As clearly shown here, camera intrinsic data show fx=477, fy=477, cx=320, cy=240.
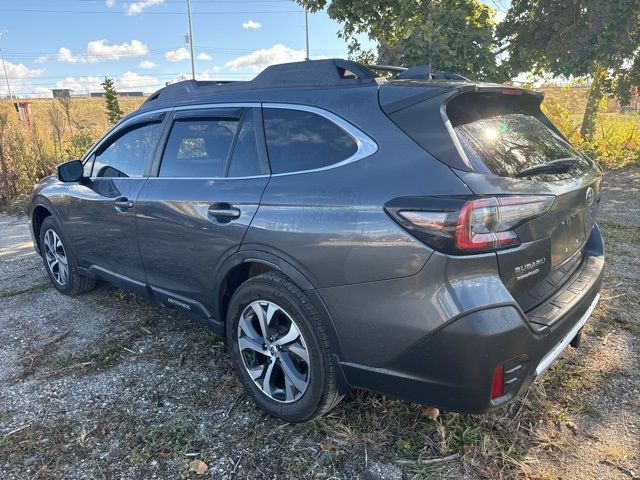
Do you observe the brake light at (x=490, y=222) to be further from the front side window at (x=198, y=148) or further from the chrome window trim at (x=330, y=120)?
the front side window at (x=198, y=148)

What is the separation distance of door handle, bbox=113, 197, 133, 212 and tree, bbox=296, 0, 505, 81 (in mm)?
5246

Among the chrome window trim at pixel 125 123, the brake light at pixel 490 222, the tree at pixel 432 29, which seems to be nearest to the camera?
the brake light at pixel 490 222

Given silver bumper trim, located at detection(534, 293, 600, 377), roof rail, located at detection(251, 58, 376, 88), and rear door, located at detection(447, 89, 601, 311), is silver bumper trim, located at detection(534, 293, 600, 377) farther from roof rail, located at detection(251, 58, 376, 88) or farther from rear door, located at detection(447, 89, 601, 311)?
roof rail, located at detection(251, 58, 376, 88)

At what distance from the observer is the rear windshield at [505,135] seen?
2107 millimetres

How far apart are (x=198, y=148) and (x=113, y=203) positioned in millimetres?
921

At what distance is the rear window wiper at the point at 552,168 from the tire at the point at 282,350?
3.81 ft

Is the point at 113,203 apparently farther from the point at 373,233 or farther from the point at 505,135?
the point at 505,135

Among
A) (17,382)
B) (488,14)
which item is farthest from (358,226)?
(488,14)

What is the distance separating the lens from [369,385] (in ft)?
7.25

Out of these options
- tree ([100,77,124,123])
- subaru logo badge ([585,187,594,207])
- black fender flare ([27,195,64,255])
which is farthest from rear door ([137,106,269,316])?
tree ([100,77,124,123])

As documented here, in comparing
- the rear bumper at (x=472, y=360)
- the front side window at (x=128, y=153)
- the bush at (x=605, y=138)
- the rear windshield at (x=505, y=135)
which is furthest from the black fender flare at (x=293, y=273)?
the bush at (x=605, y=138)

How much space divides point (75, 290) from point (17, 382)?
1447mm

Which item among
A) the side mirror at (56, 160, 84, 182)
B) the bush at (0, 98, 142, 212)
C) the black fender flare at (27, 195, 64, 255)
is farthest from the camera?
the bush at (0, 98, 142, 212)

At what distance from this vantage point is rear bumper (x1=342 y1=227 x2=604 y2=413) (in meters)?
1.87
